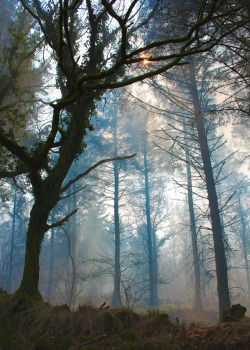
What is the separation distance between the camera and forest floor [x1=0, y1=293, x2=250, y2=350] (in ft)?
10.7

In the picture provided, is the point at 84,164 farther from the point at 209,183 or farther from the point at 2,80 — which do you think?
the point at 209,183

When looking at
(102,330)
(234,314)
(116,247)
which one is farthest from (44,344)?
(116,247)

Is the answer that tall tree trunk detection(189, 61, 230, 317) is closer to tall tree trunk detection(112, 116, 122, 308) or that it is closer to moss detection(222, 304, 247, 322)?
moss detection(222, 304, 247, 322)

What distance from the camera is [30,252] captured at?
5879mm

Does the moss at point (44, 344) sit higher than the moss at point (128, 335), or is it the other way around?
the moss at point (128, 335)

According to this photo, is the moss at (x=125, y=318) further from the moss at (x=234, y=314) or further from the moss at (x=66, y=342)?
the moss at (x=234, y=314)

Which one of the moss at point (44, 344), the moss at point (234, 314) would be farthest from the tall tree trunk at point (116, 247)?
the moss at point (234, 314)

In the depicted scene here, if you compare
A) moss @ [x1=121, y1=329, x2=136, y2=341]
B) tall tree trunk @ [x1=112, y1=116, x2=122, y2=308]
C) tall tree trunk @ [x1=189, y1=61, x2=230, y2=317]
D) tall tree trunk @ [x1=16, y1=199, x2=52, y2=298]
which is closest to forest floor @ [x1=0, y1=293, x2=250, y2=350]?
moss @ [x1=121, y1=329, x2=136, y2=341]

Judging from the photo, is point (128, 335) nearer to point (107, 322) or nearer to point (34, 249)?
point (107, 322)

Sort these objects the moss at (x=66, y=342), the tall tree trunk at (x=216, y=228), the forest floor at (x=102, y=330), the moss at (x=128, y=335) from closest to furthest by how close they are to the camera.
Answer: the forest floor at (x=102, y=330) → the moss at (x=128, y=335) → the moss at (x=66, y=342) → the tall tree trunk at (x=216, y=228)

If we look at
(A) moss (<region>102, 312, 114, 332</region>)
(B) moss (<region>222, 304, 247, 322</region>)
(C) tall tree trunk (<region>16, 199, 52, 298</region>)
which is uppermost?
(C) tall tree trunk (<region>16, 199, 52, 298</region>)

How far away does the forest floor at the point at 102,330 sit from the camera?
3.27 m

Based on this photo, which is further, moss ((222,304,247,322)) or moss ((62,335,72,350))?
moss ((62,335,72,350))

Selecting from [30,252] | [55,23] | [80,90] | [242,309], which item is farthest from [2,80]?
[242,309]
